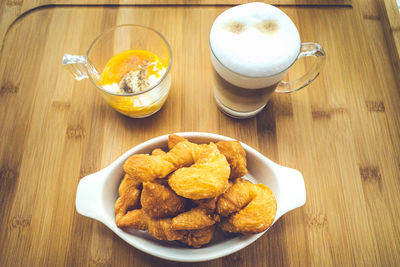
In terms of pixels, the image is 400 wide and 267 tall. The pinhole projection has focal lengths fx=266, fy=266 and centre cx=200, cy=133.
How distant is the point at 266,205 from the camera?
495 mm

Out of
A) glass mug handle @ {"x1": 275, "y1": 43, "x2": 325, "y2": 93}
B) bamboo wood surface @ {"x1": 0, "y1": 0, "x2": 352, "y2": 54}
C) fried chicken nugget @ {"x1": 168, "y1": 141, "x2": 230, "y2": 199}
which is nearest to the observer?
fried chicken nugget @ {"x1": 168, "y1": 141, "x2": 230, "y2": 199}

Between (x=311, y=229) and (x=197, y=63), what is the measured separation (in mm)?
519

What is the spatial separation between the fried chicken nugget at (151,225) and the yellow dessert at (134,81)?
0.81 feet

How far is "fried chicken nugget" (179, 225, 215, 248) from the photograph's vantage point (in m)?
0.51

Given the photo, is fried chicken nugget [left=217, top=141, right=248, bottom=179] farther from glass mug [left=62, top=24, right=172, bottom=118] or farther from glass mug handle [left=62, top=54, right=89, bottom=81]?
glass mug handle [left=62, top=54, right=89, bottom=81]

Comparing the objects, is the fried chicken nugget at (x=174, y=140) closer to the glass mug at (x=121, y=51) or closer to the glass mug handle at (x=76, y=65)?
the glass mug at (x=121, y=51)

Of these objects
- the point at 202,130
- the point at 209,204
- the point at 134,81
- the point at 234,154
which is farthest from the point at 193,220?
the point at 134,81

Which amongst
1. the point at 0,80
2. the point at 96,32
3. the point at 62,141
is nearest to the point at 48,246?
the point at 62,141

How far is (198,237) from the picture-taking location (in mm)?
509

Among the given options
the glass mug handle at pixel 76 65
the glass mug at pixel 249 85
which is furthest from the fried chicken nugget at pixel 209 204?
the glass mug handle at pixel 76 65

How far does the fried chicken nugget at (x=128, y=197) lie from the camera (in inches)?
21.4

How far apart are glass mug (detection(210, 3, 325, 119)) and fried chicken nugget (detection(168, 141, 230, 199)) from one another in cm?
16

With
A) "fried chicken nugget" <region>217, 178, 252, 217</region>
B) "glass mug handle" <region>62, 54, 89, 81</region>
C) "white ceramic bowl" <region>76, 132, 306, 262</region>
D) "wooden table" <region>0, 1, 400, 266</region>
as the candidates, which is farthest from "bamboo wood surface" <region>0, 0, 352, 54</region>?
"fried chicken nugget" <region>217, 178, 252, 217</region>

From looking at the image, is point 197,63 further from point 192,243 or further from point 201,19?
point 192,243
